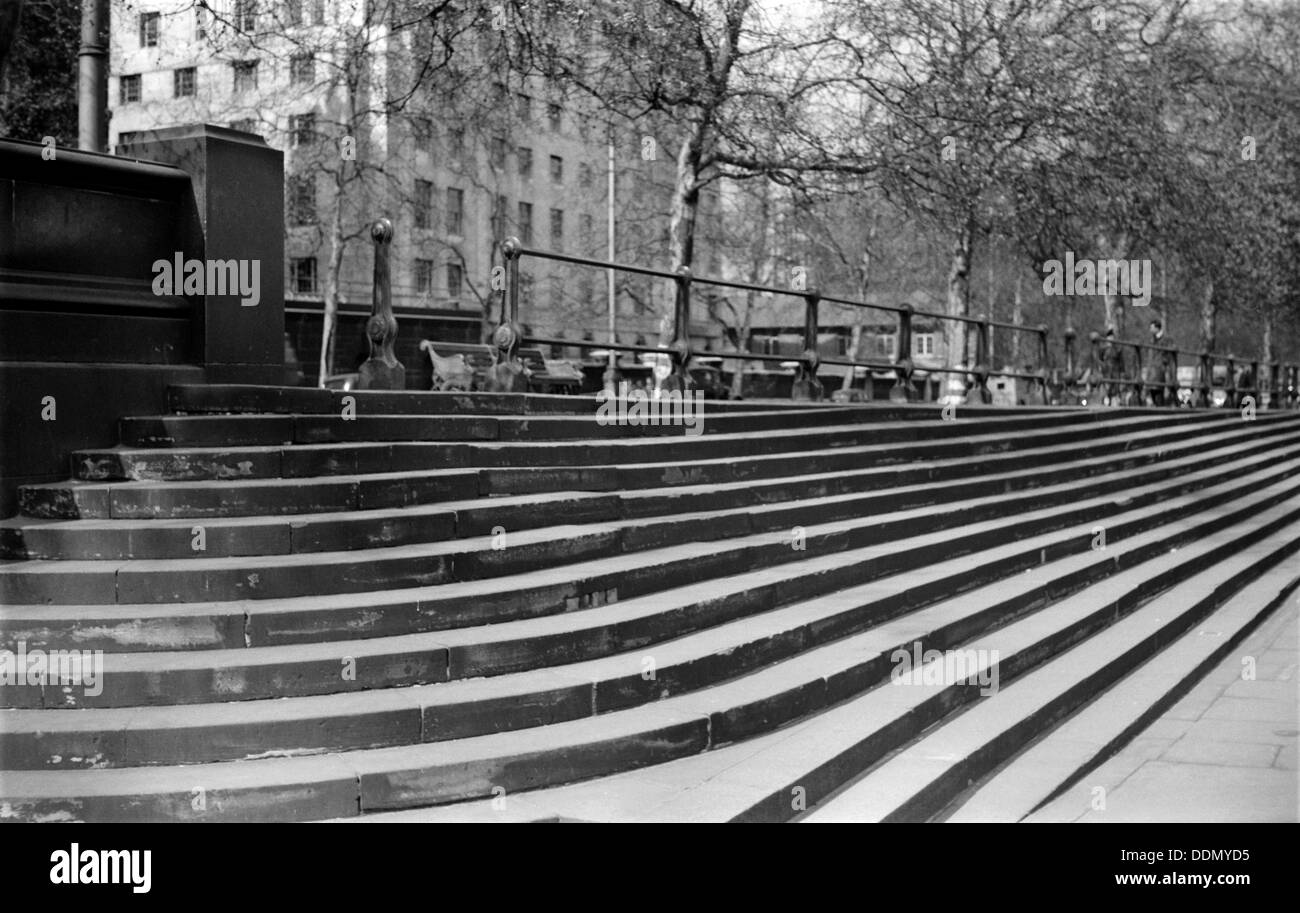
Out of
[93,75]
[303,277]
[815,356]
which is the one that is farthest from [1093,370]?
[303,277]

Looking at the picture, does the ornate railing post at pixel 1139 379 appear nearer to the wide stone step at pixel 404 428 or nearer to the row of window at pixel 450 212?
the wide stone step at pixel 404 428

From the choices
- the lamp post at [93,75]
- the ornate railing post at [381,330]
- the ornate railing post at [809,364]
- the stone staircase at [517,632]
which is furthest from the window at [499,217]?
the lamp post at [93,75]

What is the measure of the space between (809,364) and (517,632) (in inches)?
335

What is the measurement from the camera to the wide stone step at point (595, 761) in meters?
4.66

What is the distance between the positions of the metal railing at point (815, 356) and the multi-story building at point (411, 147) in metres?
2.81

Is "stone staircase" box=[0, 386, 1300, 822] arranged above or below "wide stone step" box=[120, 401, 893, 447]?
below

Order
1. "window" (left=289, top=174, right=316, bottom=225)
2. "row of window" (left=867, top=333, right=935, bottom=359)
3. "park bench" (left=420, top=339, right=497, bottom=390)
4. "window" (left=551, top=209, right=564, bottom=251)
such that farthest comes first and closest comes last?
"row of window" (left=867, top=333, right=935, bottom=359) < "window" (left=551, top=209, right=564, bottom=251) < "window" (left=289, top=174, right=316, bottom=225) < "park bench" (left=420, top=339, right=497, bottom=390)

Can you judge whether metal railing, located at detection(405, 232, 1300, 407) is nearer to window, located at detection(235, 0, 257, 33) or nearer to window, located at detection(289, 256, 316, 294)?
window, located at detection(235, 0, 257, 33)

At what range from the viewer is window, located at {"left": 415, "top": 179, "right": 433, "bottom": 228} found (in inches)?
1356
